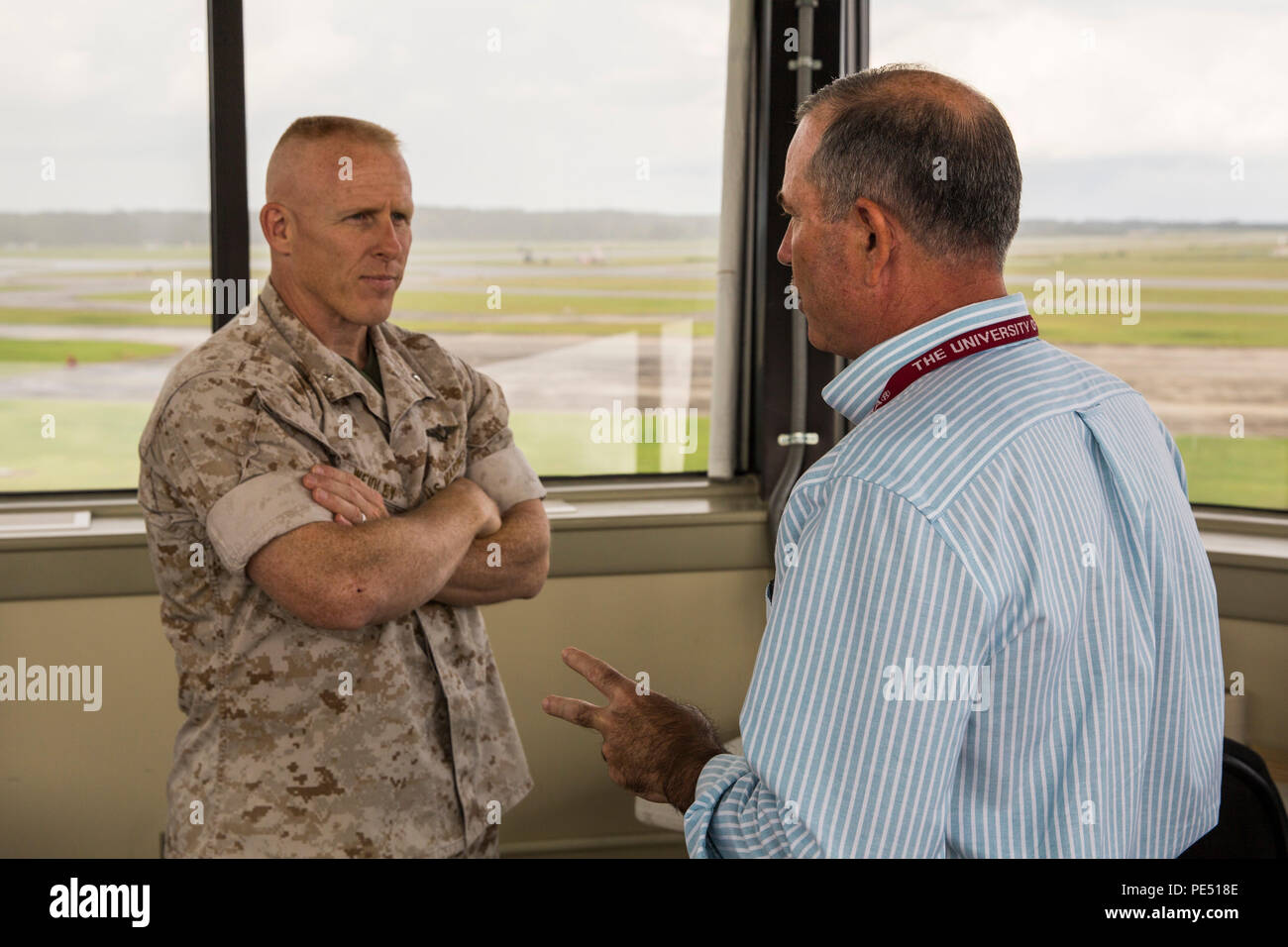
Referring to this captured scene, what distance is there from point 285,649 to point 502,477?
0.46 metres

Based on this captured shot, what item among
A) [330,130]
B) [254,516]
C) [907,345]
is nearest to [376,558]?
[254,516]

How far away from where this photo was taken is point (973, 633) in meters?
0.90

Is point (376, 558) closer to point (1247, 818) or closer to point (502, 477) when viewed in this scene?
point (502, 477)

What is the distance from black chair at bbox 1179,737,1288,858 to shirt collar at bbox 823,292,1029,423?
59cm

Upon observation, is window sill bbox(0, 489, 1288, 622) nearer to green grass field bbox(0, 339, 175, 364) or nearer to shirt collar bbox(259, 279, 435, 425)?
green grass field bbox(0, 339, 175, 364)

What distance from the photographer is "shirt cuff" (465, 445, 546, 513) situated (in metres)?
1.88


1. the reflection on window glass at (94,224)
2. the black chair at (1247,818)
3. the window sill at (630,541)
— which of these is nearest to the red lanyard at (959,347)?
the black chair at (1247,818)

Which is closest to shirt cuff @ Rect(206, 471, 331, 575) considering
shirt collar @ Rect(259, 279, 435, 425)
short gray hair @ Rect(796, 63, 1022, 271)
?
shirt collar @ Rect(259, 279, 435, 425)

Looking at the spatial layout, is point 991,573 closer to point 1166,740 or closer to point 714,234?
point 1166,740

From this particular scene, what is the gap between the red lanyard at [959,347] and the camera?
1.06 metres

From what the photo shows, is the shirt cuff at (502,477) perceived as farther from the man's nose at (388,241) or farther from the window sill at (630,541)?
the window sill at (630,541)

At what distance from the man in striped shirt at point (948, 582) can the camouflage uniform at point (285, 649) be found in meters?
0.58

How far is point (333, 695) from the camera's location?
1.63 meters
